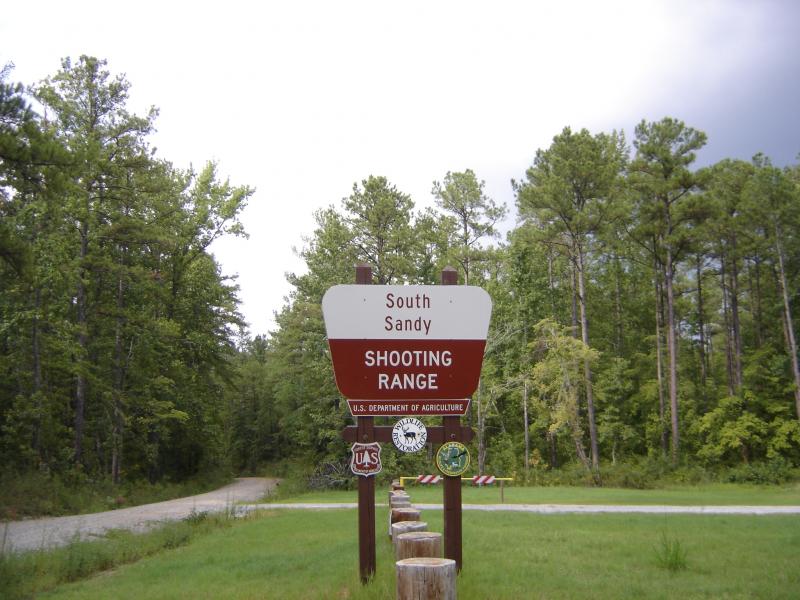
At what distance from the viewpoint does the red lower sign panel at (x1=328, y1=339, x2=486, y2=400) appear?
822 cm

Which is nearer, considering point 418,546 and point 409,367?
point 418,546

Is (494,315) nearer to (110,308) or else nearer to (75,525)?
(110,308)

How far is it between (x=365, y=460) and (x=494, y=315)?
117 ft

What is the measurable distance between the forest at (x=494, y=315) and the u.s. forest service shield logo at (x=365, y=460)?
18.1m

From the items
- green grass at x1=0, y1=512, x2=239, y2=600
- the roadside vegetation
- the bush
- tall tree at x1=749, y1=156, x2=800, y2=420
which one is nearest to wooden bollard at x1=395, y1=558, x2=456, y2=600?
green grass at x1=0, y1=512, x2=239, y2=600

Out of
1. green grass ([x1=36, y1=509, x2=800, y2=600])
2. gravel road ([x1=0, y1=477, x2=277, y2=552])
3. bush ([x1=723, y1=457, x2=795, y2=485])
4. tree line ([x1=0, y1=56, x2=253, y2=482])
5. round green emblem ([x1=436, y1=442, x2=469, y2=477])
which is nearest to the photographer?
green grass ([x1=36, y1=509, x2=800, y2=600])

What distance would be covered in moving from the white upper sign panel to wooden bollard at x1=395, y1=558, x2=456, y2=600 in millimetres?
3213

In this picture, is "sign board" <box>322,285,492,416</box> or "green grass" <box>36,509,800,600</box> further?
"sign board" <box>322,285,492,416</box>

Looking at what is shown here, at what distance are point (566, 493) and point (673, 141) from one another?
2083cm

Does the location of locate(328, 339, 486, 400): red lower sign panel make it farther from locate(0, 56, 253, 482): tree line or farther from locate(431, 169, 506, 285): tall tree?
locate(431, 169, 506, 285): tall tree

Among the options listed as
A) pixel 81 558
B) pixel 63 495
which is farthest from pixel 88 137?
pixel 81 558

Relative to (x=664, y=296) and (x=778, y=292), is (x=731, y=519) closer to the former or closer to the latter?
(x=778, y=292)

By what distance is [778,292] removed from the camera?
40.1 m

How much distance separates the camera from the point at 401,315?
8266mm
